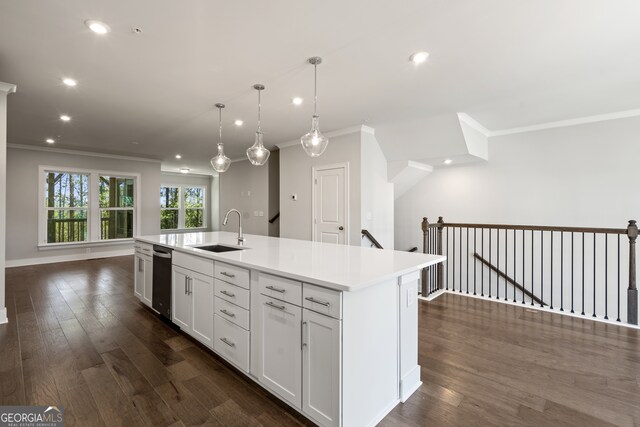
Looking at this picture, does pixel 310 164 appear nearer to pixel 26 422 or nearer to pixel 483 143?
pixel 483 143

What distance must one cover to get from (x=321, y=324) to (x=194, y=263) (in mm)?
1604

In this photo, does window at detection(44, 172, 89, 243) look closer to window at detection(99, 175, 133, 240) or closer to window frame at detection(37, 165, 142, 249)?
window frame at detection(37, 165, 142, 249)

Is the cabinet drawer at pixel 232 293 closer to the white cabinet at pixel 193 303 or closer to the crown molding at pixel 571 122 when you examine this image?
the white cabinet at pixel 193 303

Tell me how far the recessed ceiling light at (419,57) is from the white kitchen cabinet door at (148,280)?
3454 millimetres

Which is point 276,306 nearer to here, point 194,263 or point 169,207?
point 194,263

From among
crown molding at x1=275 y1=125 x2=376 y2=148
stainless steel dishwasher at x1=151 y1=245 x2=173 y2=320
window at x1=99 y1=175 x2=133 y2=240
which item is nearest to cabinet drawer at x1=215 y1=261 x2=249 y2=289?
stainless steel dishwasher at x1=151 y1=245 x2=173 y2=320

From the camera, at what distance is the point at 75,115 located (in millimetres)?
4363

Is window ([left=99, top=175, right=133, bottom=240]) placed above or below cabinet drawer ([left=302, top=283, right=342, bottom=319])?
above

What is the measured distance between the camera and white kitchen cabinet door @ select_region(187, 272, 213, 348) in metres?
2.57

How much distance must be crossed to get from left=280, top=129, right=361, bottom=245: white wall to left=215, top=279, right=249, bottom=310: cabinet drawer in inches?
117

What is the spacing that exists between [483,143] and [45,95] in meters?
6.31

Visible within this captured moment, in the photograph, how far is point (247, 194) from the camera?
301 inches

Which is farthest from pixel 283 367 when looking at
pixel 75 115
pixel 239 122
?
pixel 75 115

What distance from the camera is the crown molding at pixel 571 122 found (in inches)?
169
